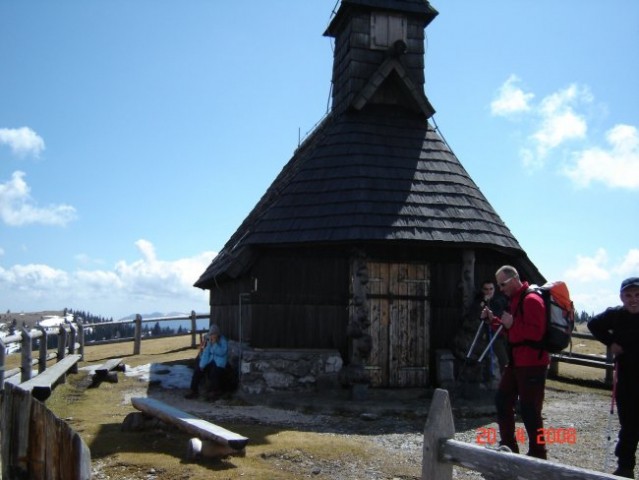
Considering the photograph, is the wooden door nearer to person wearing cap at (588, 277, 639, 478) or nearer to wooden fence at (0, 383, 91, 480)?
person wearing cap at (588, 277, 639, 478)

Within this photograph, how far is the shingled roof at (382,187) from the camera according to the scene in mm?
10328

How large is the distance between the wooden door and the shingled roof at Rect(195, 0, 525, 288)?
0.85 meters

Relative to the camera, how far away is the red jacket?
5172mm

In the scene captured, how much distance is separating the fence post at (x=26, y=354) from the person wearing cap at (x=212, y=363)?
2697 mm

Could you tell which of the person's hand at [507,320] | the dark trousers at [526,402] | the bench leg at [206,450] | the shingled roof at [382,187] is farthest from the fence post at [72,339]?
the person's hand at [507,320]

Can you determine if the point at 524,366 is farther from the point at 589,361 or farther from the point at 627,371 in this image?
the point at 589,361

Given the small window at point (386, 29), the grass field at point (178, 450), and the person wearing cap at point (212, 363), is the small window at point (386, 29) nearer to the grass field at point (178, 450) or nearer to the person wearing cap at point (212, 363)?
the person wearing cap at point (212, 363)

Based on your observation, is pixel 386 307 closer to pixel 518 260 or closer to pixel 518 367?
pixel 518 260

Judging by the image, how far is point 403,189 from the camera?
36.2 feet

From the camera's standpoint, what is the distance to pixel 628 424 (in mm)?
5109

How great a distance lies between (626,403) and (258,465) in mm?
3478

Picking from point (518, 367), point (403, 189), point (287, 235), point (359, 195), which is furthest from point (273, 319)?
point (518, 367)

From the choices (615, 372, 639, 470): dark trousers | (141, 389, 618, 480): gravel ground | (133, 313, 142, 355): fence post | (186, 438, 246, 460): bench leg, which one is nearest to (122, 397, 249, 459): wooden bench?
(186, 438, 246, 460): bench leg

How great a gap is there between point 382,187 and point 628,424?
6.55 metres
